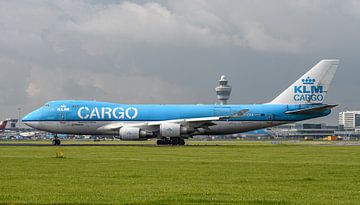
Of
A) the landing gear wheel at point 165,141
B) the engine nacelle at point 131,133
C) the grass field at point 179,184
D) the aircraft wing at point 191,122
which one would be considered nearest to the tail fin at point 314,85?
the aircraft wing at point 191,122

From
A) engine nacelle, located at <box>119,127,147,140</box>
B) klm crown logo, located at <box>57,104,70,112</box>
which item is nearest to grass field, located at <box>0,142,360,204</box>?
engine nacelle, located at <box>119,127,147,140</box>

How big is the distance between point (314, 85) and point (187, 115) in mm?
13581

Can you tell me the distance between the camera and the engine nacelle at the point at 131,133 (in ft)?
218

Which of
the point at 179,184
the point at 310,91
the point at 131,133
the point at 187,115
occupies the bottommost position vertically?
the point at 179,184

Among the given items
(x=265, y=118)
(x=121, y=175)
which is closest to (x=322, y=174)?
(x=121, y=175)

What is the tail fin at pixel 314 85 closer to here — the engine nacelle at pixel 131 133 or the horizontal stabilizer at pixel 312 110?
the horizontal stabilizer at pixel 312 110

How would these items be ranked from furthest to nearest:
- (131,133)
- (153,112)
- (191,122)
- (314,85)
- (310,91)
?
(153,112) < (310,91) < (314,85) < (131,133) < (191,122)

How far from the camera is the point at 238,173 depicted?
2666 cm

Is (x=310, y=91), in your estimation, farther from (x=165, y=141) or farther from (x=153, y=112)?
(x=153, y=112)

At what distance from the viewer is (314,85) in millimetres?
67750

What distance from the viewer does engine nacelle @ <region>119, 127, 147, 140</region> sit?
218ft

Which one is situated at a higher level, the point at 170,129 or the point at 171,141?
the point at 170,129

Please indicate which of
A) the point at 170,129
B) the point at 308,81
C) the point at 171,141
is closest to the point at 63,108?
the point at 171,141

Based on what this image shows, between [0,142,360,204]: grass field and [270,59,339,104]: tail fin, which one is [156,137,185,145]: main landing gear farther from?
[0,142,360,204]: grass field
